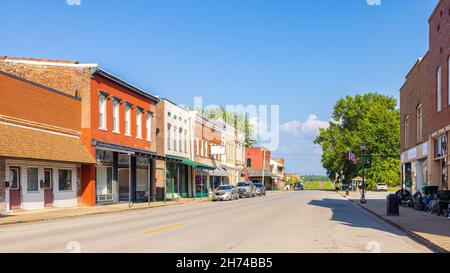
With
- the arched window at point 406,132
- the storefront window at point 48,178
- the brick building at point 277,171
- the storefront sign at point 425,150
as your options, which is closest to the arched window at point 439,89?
the storefront sign at point 425,150

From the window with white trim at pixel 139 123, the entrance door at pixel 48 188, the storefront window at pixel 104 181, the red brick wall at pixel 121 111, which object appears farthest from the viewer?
the window with white trim at pixel 139 123

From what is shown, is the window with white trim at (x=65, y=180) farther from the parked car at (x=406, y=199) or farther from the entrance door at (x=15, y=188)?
the parked car at (x=406, y=199)

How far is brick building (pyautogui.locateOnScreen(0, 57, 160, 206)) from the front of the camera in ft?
106

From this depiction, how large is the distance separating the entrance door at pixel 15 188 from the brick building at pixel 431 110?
2197 centimetres

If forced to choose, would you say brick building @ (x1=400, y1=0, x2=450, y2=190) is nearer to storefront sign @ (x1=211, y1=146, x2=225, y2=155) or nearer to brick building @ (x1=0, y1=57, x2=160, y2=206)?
brick building @ (x1=0, y1=57, x2=160, y2=206)

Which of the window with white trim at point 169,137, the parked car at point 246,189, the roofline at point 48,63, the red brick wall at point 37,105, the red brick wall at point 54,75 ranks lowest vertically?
the parked car at point 246,189

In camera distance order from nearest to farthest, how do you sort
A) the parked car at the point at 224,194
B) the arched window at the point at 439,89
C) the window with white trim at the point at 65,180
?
1. the window with white trim at the point at 65,180
2. the arched window at the point at 439,89
3. the parked car at the point at 224,194

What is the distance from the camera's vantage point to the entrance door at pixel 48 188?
93.8ft

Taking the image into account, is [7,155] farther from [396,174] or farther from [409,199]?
[396,174]

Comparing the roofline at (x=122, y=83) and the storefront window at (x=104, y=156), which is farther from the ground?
the roofline at (x=122, y=83)

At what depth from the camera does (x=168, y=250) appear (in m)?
11.7

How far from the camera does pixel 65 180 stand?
30594 mm

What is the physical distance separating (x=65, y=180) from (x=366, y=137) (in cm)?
6792

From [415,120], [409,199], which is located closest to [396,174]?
[415,120]
